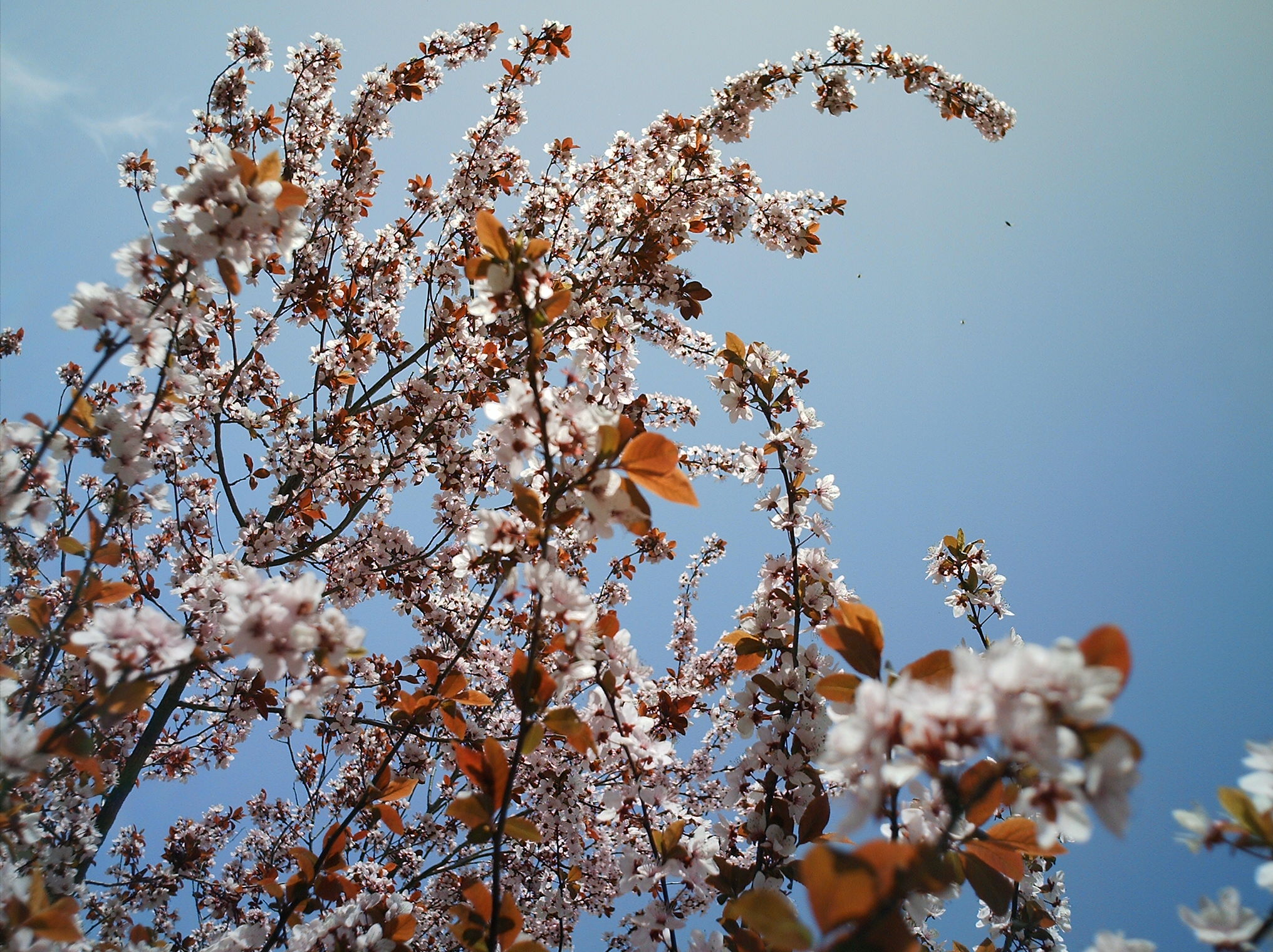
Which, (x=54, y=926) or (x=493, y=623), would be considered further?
(x=493, y=623)

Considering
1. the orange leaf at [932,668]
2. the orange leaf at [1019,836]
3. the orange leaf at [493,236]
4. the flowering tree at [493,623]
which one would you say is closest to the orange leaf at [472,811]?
the flowering tree at [493,623]

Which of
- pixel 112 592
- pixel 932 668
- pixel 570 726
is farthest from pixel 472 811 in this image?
pixel 112 592

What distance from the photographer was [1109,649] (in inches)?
25.8

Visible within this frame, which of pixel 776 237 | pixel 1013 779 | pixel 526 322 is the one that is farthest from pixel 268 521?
pixel 1013 779

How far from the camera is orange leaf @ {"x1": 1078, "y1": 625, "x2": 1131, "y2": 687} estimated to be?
65 centimetres

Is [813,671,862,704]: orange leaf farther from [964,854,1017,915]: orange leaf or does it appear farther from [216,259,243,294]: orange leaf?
[216,259,243,294]: orange leaf

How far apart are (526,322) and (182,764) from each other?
447cm

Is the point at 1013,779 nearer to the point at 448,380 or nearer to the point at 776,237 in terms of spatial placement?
the point at 776,237

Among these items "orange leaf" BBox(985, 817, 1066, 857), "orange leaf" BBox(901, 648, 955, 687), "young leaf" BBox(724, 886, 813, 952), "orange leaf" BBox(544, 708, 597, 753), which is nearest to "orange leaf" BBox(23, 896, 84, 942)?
"orange leaf" BBox(544, 708, 597, 753)

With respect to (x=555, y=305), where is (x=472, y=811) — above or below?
below

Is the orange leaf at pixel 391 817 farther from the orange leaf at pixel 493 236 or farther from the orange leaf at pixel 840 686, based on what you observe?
the orange leaf at pixel 493 236

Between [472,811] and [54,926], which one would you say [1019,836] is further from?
[54,926]

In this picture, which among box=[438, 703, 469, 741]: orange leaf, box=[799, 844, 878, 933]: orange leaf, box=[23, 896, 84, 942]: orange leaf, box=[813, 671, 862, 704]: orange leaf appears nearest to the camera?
box=[799, 844, 878, 933]: orange leaf

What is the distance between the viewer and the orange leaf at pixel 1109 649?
0.65 metres
